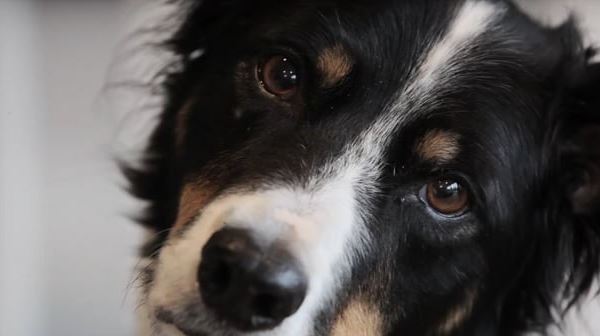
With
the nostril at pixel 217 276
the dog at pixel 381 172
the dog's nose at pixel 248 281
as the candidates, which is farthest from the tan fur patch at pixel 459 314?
the nostril at pixel 217 276

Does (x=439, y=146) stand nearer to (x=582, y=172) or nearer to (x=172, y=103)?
(x=582, y=172)

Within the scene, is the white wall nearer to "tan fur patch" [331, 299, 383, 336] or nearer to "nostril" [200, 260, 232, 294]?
"tan fur patch" [331, 299, 383, 336]

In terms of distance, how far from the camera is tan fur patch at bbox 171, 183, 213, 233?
181cm

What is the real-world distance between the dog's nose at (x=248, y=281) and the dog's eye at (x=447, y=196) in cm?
41

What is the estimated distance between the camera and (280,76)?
71.6 inches

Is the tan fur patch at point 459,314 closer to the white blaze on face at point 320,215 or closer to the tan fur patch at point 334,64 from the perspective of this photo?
the white blaze on face at point 320,215

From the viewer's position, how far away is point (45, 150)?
10.9ft

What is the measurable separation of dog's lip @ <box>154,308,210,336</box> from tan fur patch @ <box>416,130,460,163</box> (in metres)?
0.59

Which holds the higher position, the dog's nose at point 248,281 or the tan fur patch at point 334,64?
the tan fur patch at point 334,64

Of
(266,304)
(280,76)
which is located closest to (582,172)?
(280,76)

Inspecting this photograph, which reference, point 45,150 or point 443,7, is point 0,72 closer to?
point 45,150

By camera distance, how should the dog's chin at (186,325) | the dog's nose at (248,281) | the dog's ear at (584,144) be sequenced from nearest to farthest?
the dog's nose at (248,281) < the dog's chin at (186,325) < the dog's ear at (584,144)

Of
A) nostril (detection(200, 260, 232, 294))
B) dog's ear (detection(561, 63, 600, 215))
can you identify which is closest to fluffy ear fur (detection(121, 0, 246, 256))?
nostril (detection(200, 260, 232, 294))

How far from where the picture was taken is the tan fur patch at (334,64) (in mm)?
1763
